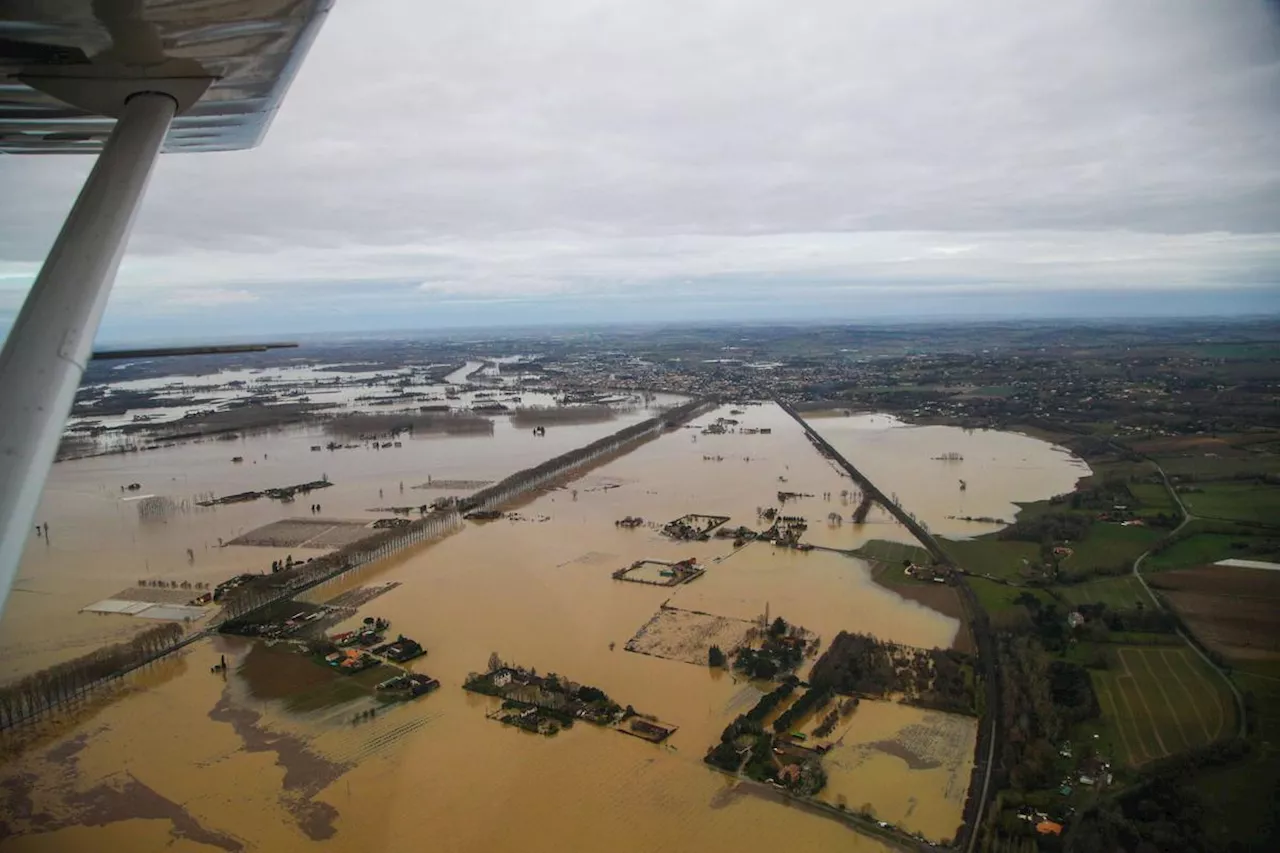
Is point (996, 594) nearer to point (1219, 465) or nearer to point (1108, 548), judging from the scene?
point (1108, 548)

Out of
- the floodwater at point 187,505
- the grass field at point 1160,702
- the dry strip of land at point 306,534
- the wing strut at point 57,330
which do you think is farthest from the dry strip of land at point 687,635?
the wing strut at point 57,330

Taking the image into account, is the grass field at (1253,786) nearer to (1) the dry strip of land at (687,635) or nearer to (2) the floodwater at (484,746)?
(2) the floodwater at (484,746)

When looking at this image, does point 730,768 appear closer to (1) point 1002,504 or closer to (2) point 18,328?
(2) point 18,328

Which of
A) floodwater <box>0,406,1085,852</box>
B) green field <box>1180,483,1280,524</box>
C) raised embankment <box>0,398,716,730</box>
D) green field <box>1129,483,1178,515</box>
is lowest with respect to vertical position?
floodwater <box>0,406,1085,852</box>

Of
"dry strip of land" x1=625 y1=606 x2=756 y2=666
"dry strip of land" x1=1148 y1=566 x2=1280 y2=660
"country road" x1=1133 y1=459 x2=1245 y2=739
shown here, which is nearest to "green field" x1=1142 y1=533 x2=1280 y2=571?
"country road" x1=1133 y1=459 x2=1245 y2=739

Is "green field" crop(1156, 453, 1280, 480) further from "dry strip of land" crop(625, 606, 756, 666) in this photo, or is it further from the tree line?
the tree line
